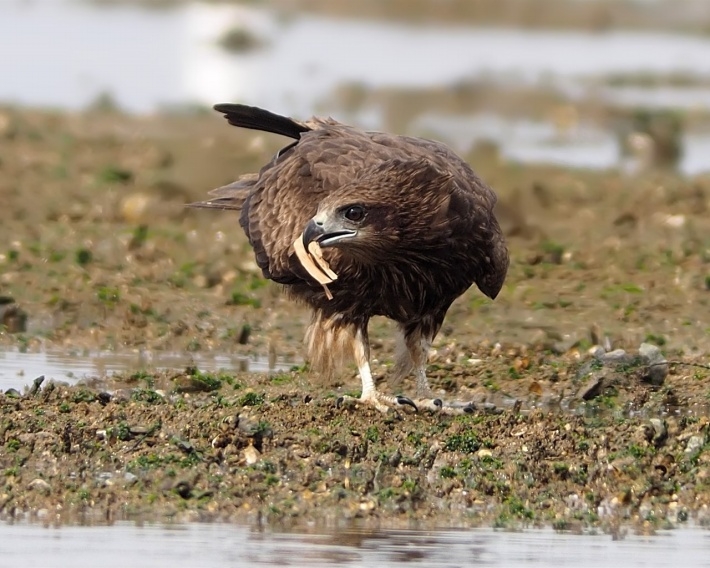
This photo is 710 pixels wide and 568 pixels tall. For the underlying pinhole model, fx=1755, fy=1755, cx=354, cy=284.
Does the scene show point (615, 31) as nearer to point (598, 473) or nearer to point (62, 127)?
point (62, 127)

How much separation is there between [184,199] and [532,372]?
5.36 meters

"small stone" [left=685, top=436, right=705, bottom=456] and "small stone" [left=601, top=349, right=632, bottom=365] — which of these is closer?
"small stone" [left=685, top=436, right=705, bottom=456]

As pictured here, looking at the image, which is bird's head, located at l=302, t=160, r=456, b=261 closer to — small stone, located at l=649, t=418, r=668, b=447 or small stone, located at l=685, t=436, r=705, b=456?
small stone, located at l=649, t=418, r=668, b=447

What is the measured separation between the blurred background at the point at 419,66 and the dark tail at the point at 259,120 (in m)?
7.97

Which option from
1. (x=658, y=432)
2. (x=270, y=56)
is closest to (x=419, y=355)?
(x=658, y=432)

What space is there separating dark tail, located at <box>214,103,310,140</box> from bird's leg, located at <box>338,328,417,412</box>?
142 cm

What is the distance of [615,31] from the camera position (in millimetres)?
32156

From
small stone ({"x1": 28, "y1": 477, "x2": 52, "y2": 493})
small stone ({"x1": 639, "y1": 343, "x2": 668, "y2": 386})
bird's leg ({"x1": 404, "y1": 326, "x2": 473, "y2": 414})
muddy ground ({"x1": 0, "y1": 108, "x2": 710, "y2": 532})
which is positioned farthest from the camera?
small stone ({"x1": 639, "y1": 343, "x2": 668, "y2": 386})

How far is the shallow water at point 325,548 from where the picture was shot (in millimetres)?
5707

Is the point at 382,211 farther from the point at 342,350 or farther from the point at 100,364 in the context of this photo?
the point at 100,364

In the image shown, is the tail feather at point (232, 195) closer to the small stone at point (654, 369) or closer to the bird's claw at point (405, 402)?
the bird's claw at point (405, 402)

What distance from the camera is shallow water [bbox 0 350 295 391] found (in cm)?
897

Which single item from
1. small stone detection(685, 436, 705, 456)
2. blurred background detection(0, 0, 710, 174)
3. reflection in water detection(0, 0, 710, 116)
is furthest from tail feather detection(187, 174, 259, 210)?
reflection in water detection(0, 0, 710, 116)

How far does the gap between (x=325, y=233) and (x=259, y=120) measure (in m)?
1.73
